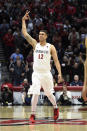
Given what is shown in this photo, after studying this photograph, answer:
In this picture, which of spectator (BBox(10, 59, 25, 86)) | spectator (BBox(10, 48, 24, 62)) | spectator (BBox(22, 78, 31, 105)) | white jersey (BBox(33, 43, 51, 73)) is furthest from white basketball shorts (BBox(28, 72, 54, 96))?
spectator (BBox(10, 48, 24, 62))

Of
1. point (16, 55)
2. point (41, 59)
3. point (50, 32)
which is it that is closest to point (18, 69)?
point (16, 55)

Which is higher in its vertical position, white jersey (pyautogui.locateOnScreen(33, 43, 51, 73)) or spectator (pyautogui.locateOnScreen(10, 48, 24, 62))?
white jersey (pyautogui.locateOnScreen(33, 43, 51, 73))

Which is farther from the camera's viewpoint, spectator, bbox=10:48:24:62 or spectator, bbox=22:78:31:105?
spectator, bbox=10:48:24:62

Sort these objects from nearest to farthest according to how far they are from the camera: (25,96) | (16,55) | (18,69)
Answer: (25,96) < (18,69) < (16,55)

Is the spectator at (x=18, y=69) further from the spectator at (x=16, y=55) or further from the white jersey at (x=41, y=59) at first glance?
the white jersey at (x=41, y=59)

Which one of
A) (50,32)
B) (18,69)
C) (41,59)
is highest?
(50,32)

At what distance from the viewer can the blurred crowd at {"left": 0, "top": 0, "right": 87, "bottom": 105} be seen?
23984mm

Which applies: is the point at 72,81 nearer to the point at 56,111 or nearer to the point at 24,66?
the point at 24,66

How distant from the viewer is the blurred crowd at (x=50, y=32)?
78.7 ft

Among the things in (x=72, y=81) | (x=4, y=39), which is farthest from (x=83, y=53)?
(x=4, y=39)

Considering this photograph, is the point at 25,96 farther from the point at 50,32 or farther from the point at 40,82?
the point at 40,82

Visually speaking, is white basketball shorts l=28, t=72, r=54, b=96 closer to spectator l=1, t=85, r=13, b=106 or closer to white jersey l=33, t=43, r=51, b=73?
white jersey l=33, t=43, r=51, b=73

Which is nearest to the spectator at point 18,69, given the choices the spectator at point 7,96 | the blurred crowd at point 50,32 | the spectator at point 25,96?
the blurred crowd at point 50,32

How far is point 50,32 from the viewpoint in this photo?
26797 mm
